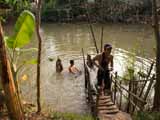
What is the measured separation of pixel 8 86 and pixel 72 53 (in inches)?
416

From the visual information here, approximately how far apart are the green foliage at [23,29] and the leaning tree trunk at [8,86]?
0.74 metres

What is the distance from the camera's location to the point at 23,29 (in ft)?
18.5

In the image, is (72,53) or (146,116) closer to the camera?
(146,116)

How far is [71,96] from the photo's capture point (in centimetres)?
1024

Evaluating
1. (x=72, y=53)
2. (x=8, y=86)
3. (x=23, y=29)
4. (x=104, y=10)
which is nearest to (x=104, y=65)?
(x=23, y=29)

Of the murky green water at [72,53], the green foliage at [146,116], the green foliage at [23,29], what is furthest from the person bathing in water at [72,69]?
the green foliage at [23,29]

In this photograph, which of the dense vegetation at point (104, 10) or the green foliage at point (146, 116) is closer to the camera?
the green foliage at point (146, 116)

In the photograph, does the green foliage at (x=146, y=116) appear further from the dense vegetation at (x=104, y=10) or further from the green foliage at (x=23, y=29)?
the dense vegetation at (x=104, y=10)

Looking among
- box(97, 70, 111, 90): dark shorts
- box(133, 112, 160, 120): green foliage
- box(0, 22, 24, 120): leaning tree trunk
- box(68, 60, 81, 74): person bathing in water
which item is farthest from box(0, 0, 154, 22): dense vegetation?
box(0, 22, 24, 120): leaning tree trunk

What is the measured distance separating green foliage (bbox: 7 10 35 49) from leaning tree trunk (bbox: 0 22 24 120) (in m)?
0.74

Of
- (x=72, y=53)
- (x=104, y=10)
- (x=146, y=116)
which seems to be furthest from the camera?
(x=104, y=10)

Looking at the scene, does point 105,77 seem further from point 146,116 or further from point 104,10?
point 104,10

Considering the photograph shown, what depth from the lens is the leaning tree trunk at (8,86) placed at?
16.0 ft

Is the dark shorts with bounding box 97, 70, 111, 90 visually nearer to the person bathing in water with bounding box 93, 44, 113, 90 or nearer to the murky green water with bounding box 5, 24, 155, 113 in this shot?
the person bathing in water with bounding box 93, 44, 113, 90
